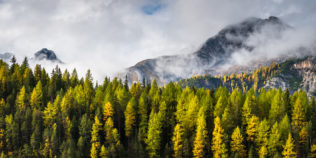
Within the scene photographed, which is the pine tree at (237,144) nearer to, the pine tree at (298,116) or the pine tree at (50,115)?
the pine tree at (298,116)

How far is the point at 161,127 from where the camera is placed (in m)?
87.5

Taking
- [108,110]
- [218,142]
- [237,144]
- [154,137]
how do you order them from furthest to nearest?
[108,110] < [154,137] < [218,142] < [237,144]

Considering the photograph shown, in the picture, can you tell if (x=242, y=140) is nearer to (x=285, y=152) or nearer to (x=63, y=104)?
(x=285, y=152)

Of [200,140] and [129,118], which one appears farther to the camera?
[129,118]

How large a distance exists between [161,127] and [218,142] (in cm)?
2034

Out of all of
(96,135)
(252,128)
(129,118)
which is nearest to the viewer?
(252,128)

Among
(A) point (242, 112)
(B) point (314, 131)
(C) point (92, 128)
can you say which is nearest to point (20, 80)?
(C) point (92, 128)

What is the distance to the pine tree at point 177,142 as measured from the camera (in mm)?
77094

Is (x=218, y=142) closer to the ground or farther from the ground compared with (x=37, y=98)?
closer to the ground

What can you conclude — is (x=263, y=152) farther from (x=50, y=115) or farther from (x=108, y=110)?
(x=50, y=115)

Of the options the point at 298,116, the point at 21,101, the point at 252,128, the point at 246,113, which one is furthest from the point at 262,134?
the point at 21,101

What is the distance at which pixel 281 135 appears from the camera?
7531 centimetres

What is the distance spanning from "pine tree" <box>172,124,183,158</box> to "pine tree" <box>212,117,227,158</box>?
9.39m

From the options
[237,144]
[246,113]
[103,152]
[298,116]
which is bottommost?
[103,152]
